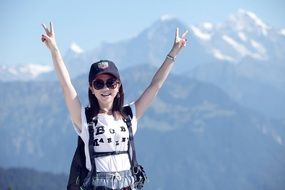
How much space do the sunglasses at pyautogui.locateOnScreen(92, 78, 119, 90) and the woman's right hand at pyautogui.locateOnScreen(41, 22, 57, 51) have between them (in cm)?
71

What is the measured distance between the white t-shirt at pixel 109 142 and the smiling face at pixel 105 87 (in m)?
0.31

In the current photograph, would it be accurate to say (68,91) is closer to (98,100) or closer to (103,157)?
(98,100)

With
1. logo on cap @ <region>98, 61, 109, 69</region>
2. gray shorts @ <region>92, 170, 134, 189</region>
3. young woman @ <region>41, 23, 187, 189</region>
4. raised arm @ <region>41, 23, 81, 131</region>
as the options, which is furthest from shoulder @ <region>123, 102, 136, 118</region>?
gray shorts @ <region>92, 170, 134, 189</region>

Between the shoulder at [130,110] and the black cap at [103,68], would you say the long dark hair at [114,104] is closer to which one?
the shoulder at [130,110]

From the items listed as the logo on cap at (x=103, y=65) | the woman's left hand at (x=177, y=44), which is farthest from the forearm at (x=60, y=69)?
the woman's left hand at (x=177, y=44)

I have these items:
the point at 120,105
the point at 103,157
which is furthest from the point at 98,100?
the point at 103,157

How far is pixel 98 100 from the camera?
7797mm

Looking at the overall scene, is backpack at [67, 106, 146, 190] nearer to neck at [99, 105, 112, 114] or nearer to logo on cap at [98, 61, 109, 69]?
neck at [99, 105, 112, 114]

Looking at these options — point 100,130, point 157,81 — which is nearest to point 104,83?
point 100,130

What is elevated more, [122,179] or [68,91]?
[68,91]

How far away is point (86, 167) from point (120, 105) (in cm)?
95

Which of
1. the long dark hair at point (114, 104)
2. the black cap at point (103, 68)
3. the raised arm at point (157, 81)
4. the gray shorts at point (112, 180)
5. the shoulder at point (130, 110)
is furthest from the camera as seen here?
the raised arm at point (157, 81)

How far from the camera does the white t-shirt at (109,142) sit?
7.29 metres

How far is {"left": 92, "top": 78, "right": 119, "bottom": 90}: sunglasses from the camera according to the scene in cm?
745
